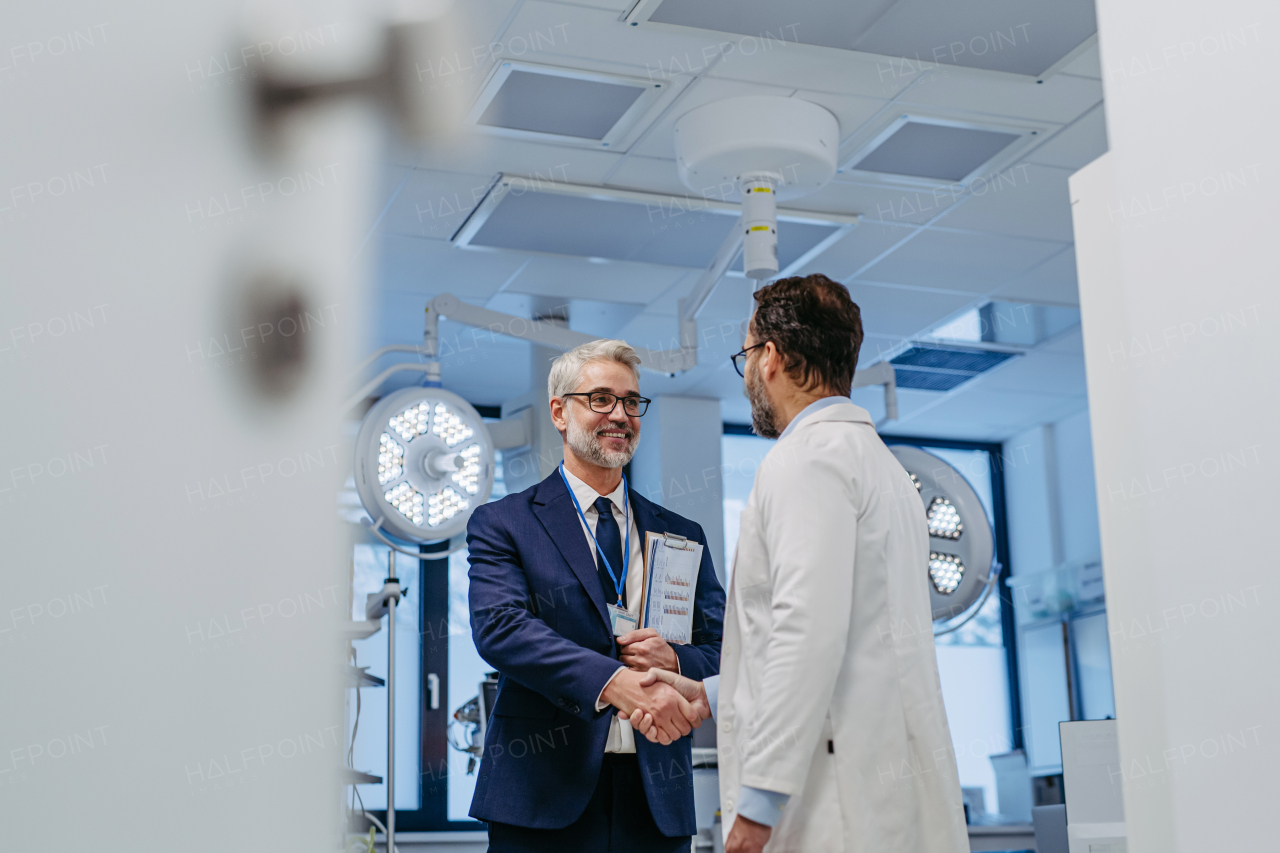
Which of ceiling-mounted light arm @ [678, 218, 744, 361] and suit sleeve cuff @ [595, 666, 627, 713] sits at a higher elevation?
ceiling-mounted light arm @ [678, 218, 744, 361]

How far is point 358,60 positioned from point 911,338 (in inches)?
215

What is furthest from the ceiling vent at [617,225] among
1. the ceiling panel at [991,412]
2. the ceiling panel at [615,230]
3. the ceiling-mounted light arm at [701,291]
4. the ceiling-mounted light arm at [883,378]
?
the ceiling panel at [991,412]

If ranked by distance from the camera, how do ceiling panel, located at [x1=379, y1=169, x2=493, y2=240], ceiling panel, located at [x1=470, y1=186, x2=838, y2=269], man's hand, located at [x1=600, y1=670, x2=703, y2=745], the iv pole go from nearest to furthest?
man's hand, located at [x1=600, y1=670, x2=703, y2=745]
the iv pole
ceiling panel, located at [x1=379, y1=169, x2=493, y2=240]
ceiling panel, located at [x1=470, y1=186, x2=838, y2=269]

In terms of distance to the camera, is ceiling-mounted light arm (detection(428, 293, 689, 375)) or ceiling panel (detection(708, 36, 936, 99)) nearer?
ceiling panel (detection(708, 36, 936, 99))

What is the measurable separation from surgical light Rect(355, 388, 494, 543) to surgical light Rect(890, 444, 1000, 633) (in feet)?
4.75

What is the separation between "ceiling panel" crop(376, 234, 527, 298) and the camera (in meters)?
4.74

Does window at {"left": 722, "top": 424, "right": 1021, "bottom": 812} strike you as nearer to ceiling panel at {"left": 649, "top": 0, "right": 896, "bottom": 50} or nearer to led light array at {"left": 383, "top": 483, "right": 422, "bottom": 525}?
led light array at {"left": 383, "top": 483, "right": 422, "bottom": 525}

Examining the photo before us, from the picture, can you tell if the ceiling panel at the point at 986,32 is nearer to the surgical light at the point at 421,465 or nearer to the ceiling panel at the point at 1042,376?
the surgical light at the point at 421,465

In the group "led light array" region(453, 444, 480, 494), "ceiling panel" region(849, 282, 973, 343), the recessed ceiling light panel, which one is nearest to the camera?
"led light array" region(453, 444, 480, 494)

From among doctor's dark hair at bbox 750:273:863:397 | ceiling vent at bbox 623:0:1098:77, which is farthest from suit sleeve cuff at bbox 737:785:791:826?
ceiling vent at bbox 623:0:1098:77

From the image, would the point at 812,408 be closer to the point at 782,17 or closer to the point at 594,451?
the point at 594,451

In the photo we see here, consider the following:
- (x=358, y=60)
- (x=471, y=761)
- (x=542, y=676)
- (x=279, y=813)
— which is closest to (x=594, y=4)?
(x=542, y=676)

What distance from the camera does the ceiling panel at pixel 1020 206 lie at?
4293 millimetres

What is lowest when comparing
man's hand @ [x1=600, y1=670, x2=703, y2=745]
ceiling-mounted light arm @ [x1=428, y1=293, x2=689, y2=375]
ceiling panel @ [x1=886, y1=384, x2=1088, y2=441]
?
man's hand @ [x1=600, y1=670, x2=703, y2=745]
